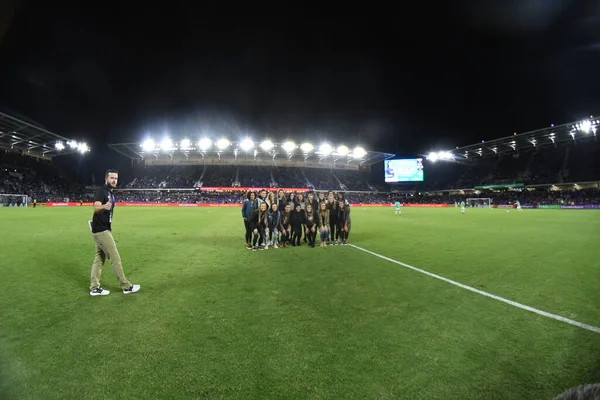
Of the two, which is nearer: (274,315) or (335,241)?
(274,315)

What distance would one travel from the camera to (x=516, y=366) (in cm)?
305

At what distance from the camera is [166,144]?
56500mm

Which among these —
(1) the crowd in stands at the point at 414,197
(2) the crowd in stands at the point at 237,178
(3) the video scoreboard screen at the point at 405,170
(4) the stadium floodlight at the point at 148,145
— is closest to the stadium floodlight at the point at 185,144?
(4) the stadium floodlight at the point at 148,145

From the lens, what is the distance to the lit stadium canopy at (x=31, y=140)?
42.2m

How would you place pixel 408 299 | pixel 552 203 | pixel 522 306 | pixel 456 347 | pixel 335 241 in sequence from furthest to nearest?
pixel 552 203 < pixel 335 241 < pixel 408 299 < pixel 522 306 < pixel 456 347

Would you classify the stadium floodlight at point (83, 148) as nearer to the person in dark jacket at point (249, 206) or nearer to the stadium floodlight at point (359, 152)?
the stadium floodlight at point (359, 152)

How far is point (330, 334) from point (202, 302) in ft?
7.98

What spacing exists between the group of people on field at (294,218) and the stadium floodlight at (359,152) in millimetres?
53257

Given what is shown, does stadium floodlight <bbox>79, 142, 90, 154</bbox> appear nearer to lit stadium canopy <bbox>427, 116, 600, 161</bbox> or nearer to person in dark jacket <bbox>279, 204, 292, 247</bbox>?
person in dark jacket <bbox>279, 204, 292, 247</bbox>

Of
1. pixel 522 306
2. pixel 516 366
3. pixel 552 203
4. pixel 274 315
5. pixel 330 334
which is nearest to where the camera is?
pixel 516 366

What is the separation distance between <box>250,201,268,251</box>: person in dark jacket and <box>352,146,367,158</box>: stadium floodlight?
5511 centimetres

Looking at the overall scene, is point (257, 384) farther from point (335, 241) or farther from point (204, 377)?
point (335, 241)

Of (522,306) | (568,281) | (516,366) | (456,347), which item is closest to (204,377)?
(456,347)

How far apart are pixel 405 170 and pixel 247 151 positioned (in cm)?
3467
